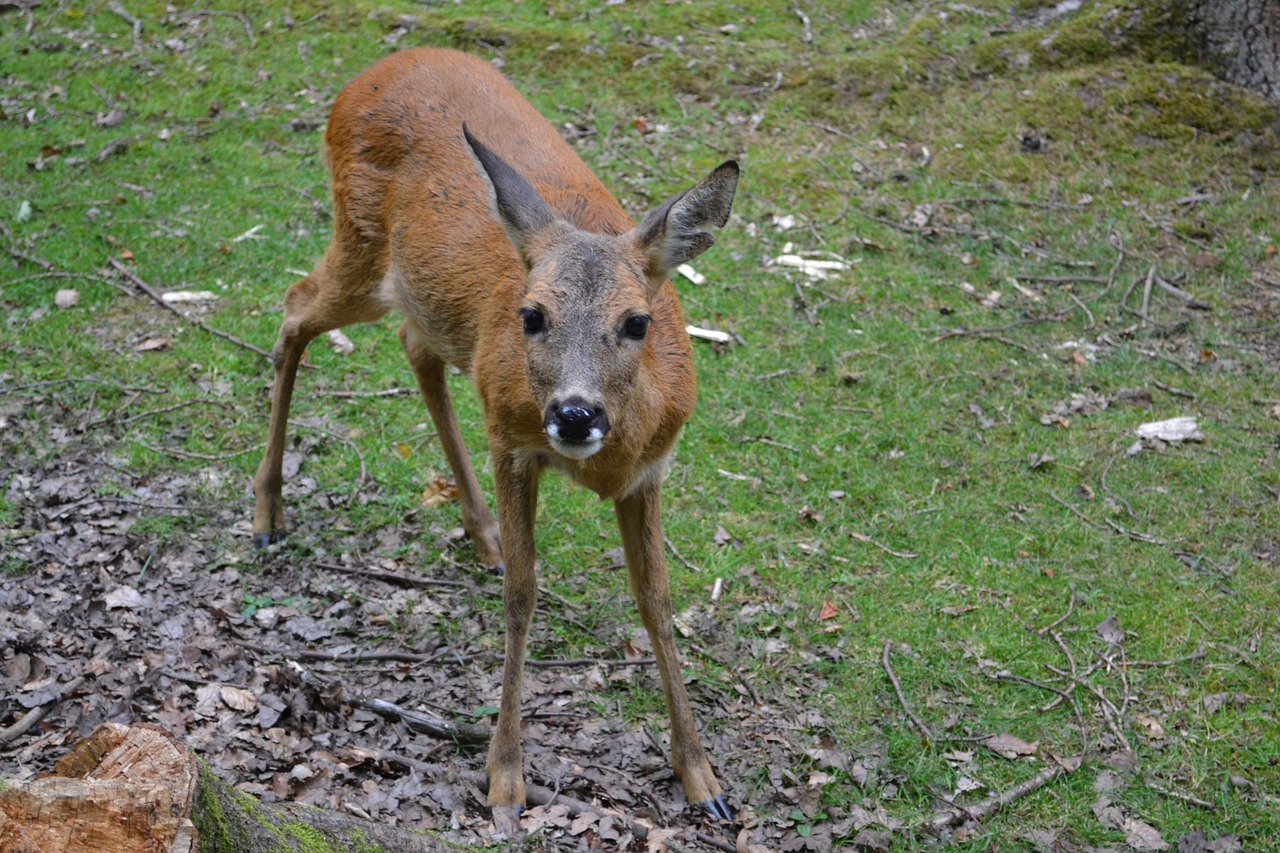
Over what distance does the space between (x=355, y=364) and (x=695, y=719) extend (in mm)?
3557

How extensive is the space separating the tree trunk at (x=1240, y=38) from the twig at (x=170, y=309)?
26.0ft

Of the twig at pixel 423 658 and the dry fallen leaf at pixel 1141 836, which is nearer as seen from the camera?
the dry fallen leaf at pixel 1141 836

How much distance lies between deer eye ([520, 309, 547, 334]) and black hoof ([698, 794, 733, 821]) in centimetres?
198

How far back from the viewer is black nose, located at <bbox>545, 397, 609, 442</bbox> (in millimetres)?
3633

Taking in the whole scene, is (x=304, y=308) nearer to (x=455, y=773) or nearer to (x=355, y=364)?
(x=355, y=364)

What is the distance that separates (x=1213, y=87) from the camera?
A: 30.4ft

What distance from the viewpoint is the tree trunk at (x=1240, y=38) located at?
908cm

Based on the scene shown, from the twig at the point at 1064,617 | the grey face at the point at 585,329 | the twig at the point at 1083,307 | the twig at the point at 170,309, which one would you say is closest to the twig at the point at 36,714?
the grey face at the point at 585,329

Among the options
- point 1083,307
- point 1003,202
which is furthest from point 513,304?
point 1003,202

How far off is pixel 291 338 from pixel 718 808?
327cm

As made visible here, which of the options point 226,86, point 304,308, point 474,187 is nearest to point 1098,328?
point 474,187

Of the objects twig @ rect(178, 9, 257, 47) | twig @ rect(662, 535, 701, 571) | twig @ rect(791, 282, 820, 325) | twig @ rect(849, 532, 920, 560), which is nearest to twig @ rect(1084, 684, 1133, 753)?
twig @ rect(849, 532, 920, 560)

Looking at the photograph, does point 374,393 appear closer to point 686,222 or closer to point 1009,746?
point 686,222

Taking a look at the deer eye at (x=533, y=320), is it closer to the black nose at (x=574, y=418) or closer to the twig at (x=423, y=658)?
the black nose at (x=574, y=418)
